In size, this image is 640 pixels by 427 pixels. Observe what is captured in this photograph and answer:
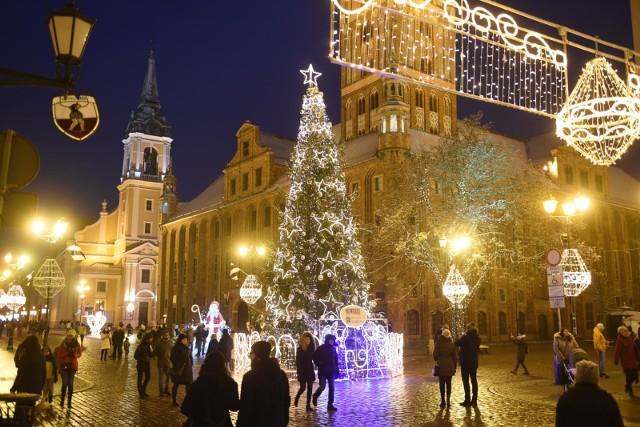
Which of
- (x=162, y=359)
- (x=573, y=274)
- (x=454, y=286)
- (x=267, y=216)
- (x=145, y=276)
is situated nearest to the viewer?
(x=573, y=274)

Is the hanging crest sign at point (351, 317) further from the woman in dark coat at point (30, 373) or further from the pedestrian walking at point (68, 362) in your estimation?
the woman in dark coat at point (30, 373)

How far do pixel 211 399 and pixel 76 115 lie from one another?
312 cm

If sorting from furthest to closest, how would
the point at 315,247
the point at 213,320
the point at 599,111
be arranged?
the point at 213,320
the point at 315,247
the point at 599,111

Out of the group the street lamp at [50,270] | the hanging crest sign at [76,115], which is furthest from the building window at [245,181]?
the hanging crest sign at [76,115]

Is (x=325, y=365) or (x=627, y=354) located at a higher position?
(x=627, y=354)

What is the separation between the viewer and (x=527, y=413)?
41.5 ft

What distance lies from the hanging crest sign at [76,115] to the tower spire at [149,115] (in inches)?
3269

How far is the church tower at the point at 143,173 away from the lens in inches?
3147

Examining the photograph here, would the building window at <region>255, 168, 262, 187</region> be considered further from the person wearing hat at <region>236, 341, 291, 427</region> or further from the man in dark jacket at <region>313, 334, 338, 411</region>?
the person wearing hat at <region>236, 341, 291, 427</region>

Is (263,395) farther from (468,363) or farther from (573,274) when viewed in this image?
(573,274)

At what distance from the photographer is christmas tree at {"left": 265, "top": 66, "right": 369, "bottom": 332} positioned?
2161 centimetres

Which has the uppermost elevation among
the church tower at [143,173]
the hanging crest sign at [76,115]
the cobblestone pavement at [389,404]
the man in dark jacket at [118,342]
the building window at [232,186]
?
the church tower at [143,173]

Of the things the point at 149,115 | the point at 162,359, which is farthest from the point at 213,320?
the point at 149,115

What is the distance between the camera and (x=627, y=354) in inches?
604
